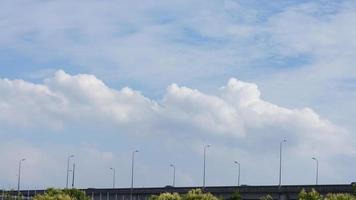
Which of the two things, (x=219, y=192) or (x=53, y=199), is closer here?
(x=53, y=199)

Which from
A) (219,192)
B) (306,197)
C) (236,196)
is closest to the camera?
(306,197)

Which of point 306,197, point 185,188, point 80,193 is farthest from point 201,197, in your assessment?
point 185,188

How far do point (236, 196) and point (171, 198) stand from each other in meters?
33.5

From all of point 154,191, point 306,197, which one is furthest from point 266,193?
point 306,197

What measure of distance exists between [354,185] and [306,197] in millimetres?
21922

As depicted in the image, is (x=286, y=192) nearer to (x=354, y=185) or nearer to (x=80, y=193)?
(x=354, y=185)

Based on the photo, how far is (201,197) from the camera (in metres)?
117

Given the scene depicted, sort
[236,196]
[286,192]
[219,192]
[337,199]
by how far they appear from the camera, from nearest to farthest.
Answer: [337,199] < [236,196] < [286,192] < [219,192]

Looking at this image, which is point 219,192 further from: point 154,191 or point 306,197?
point 306,197

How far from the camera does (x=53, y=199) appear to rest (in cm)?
12681

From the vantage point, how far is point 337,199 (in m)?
99.9

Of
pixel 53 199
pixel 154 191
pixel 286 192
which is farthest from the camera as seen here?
pixel 154 191

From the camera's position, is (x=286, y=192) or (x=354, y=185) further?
(x=286, y=192)

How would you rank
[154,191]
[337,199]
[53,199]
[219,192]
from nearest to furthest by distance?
[337,199], [53,199], [219,192], [154,191]
